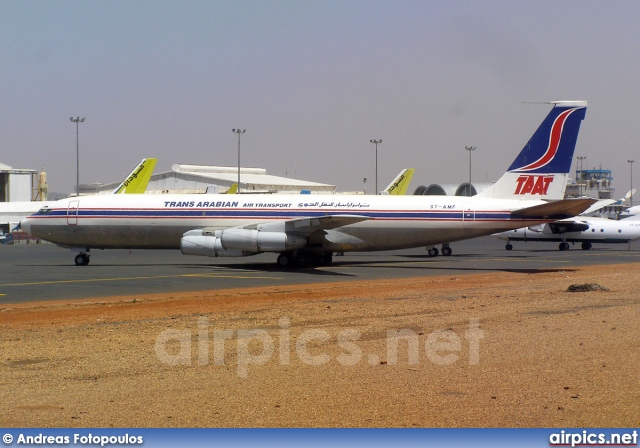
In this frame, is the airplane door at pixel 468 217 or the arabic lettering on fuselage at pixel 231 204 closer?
the airplane door at pixel 468 217

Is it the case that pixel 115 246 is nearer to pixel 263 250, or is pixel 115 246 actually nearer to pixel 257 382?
pixel 263 250

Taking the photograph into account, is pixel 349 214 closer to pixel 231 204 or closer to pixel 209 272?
pixel 231 204

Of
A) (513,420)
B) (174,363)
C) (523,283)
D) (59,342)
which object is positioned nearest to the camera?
(513,420)

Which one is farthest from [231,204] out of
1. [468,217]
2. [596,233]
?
[596,233]

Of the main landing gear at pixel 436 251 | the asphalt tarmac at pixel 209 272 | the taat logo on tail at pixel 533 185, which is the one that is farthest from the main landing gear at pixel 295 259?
the main landing gear at pixel 436 251

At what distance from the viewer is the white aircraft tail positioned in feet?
122

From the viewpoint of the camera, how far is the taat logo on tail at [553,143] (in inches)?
1465

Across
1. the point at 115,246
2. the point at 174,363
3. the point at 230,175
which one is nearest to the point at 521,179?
the point at 115,246

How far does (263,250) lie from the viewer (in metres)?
35.3

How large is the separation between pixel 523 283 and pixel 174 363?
19.2 meters

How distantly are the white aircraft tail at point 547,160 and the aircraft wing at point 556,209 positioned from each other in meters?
1.93

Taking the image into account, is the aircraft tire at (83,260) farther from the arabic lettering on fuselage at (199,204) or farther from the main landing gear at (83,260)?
the arabic lettering on fuselage at (199,204)

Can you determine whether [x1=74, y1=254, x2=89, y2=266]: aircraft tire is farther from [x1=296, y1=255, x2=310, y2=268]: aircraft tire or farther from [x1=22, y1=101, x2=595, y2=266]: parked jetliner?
[x1=296, y1=255, x2=310, y2=268]: aircraft tire
